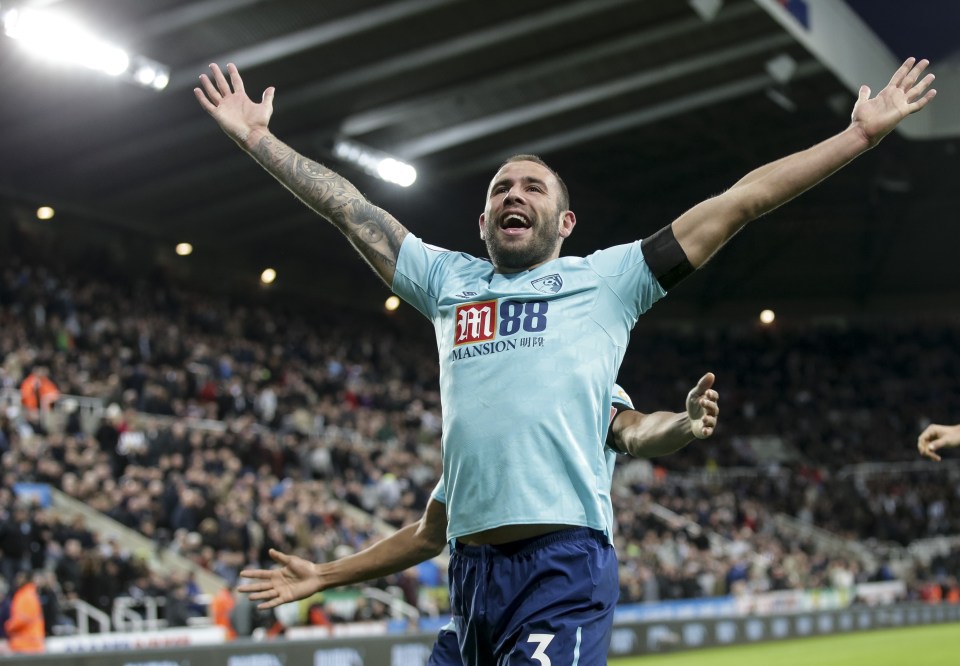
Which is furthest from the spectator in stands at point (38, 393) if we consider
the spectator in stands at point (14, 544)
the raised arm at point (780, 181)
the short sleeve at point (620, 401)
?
the raised arm at point (780, 181)

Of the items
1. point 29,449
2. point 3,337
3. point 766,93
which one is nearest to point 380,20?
point 3,337

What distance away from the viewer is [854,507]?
4053 centimetres

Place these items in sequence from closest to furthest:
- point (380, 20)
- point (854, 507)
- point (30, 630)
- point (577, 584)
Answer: point (577, 584), point (30, 630), point (380, 20), point (854, 507)

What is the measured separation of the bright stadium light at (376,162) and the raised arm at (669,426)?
27.3m

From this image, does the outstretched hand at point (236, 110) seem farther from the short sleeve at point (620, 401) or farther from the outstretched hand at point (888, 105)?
the outstretched hand at point (888, 105)

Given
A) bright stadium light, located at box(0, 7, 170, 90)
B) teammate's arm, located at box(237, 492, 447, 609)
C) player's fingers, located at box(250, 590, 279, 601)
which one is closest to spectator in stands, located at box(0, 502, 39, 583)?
bright stadium light, located at box(0, 7, 170, 90)

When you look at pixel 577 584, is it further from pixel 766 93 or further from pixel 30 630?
pixel 766 93

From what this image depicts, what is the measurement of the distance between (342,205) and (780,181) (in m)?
1.50

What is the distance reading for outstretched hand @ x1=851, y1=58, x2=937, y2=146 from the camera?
13.0 ft

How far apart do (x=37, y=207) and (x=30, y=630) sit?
19.2 metres

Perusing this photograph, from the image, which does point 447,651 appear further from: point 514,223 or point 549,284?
point 514,223

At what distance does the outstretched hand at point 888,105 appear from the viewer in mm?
3955

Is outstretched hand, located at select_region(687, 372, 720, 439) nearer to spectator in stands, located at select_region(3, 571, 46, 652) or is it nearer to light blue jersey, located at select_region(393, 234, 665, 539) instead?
light blue jersey, located at select_region(393, 234, 665, 539)

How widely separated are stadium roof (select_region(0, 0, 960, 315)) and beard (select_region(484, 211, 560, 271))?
20866mm
